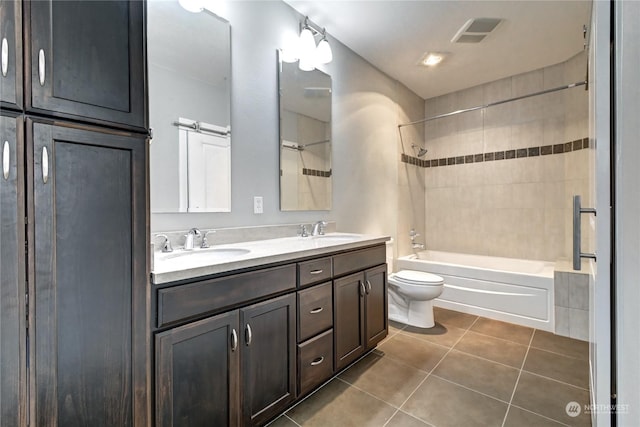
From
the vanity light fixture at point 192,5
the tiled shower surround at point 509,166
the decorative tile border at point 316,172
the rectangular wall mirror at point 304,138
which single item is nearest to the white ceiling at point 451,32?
the tiled shower surround at point 509,166

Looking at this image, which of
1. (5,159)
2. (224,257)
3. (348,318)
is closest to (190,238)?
(224,257)

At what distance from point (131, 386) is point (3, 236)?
579 millimetres

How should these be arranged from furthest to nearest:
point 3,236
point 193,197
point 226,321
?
point 193,197 → point 226,321 → point 3,236

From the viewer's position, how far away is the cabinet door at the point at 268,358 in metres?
1.25

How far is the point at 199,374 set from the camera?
3.58ft

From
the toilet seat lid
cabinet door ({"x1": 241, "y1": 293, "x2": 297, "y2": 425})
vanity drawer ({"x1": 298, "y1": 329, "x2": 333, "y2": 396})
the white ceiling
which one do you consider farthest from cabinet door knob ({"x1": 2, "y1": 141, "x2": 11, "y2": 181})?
the toilet seat lid

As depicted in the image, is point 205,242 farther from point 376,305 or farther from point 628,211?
point 628,211

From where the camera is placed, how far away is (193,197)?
64.1 inches

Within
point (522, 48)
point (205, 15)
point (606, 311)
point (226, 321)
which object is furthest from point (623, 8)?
point (522, 48)

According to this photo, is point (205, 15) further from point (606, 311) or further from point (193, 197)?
point (606, 311)

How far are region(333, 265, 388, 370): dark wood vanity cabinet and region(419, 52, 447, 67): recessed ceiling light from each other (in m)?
2.15

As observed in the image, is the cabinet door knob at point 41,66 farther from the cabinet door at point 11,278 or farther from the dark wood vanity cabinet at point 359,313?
the dark wood vanity cabinet at point 359,313

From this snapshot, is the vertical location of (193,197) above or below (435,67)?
below

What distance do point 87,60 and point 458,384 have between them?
2338mm
